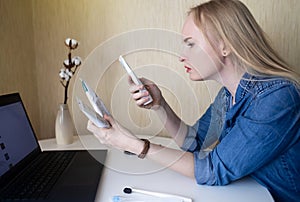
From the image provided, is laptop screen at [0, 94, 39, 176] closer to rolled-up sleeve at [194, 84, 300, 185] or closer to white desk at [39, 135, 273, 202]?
white desk at [39, 135, 273, 202]

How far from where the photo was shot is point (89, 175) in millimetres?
783

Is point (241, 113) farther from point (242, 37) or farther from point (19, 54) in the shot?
point (19, 54)

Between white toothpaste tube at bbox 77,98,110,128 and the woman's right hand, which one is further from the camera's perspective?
the woman's right hand

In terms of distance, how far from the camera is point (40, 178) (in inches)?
29.7

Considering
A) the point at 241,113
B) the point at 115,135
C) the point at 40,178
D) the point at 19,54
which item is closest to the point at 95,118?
the point at 115,135

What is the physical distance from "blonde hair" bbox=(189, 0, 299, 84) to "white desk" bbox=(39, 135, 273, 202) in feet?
1.03

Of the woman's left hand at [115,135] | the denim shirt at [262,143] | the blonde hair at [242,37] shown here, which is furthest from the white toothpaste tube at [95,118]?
the blonde hair at [242,37]

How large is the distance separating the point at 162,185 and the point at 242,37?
0.46 m

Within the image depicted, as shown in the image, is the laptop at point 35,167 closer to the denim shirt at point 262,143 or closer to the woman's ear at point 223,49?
the denim shirt at point 262,143

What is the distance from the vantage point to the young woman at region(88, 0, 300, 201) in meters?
0.71

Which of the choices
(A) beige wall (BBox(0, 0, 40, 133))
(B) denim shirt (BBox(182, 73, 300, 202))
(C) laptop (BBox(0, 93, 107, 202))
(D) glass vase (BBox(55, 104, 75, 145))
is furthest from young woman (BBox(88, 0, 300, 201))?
(A) beige wall (BBox(0, 0, 40, 133))

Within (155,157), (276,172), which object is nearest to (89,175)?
(155,157)

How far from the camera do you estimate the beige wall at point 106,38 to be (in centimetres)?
130

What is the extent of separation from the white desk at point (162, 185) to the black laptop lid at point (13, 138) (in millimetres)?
240
